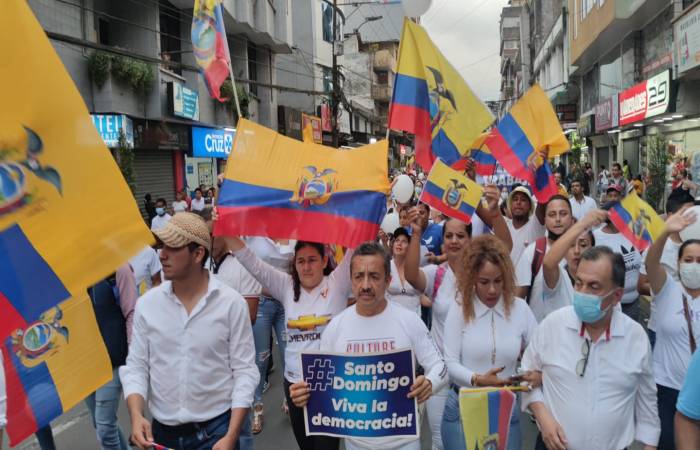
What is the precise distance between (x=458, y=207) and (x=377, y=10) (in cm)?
7122

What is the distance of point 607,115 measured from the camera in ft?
80.3

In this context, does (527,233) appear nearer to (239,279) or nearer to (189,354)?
(239,279)

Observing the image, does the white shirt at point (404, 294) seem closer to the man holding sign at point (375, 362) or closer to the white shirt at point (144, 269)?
the man holding sign at point (375, 362)

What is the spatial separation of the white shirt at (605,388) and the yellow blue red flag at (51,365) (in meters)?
2.04

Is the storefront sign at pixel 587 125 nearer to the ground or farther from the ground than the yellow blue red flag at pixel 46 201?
farther from the ground

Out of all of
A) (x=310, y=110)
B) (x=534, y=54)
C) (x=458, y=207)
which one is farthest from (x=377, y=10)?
(x=458, y=207)

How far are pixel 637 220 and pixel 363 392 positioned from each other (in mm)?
3070

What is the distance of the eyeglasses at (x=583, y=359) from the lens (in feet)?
9.11

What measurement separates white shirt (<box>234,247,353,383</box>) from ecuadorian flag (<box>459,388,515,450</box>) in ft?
3.68

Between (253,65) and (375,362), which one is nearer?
(375,362)

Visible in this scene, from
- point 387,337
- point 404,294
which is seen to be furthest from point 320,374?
point 404,294

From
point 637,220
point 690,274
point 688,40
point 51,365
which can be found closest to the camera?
point 51,365

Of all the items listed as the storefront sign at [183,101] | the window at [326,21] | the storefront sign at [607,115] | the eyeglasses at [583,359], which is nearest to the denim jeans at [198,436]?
the eyeglasses at [583,359]

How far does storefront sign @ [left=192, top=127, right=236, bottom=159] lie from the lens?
2105cm
